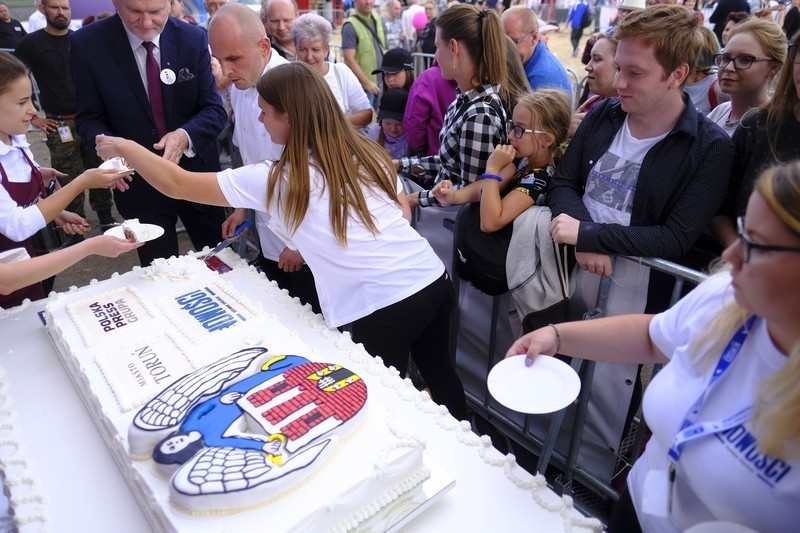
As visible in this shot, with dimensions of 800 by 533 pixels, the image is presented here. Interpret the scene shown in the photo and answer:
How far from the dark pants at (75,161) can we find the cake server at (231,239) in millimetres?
2944

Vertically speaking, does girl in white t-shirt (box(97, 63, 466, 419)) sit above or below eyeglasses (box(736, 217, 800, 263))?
below

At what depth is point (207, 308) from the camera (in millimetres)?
1990

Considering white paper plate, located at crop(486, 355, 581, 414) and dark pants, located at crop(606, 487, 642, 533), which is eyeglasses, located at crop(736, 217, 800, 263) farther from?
dark pants, located at crop(606, 487, 642, 533)

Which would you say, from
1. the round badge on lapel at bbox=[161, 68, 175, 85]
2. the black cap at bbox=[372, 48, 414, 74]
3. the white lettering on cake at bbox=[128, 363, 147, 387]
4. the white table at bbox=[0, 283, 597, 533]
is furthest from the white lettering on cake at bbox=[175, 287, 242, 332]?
the black cap at bbox=[372, 48, 414, 74]

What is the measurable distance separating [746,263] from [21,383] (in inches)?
81.2

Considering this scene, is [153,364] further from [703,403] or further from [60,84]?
[60,84]

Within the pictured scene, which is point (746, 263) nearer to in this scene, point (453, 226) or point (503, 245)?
point (503, 245)

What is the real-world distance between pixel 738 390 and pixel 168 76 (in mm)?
3014

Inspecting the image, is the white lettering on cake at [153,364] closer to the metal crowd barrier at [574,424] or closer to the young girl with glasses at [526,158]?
the metal crowd barrier at [574,424]

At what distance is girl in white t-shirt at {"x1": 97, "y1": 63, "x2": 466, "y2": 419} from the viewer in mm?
1894

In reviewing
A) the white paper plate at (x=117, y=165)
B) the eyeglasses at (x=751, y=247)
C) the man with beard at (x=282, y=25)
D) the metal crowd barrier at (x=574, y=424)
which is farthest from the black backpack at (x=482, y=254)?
the man with beard at (x=282, y=25)

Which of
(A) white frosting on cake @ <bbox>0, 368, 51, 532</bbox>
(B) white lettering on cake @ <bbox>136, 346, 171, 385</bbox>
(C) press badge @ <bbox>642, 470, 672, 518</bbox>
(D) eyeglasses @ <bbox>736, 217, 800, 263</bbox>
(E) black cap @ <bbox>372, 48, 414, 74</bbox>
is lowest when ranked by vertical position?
(A) white frosting on cake @ <bbox>0, 368, 51, 532</bbox>

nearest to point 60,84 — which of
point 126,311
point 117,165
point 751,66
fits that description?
point 117,165

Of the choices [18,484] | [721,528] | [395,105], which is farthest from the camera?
[395,105]
